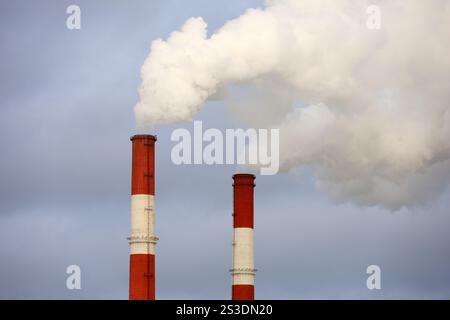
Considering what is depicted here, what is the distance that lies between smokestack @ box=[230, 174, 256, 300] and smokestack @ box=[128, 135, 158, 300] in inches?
169

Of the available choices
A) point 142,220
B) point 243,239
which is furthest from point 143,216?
point 243,239

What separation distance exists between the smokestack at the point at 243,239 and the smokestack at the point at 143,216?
4301mm

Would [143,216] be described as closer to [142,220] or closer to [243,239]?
[142,220]

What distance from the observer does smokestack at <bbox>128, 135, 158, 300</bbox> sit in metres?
49.1

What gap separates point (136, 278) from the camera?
48969mm

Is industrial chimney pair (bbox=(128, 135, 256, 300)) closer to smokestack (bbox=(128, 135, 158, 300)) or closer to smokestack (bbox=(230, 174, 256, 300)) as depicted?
smokestack (bbox=(128, 135, 158, 300))

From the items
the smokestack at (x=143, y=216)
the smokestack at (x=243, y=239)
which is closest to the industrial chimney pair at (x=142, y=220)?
the smokestack at (x=143, y=216)

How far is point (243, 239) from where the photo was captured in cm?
5322
